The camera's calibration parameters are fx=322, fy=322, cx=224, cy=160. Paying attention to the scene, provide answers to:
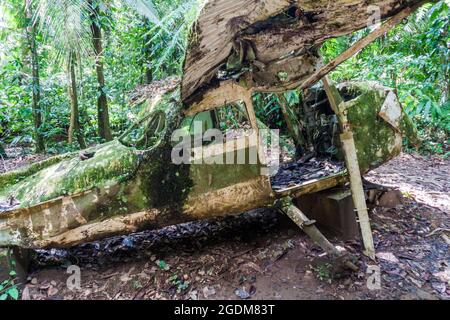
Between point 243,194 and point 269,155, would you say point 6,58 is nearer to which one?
point 269,155

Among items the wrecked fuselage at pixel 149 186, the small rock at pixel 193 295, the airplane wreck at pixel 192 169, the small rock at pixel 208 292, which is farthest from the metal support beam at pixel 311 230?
the small rock at pixel 193 295

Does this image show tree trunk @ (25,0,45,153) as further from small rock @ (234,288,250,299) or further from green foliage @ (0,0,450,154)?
small rock @ (234,288,250,299)

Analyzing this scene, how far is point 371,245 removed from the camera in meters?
3.62

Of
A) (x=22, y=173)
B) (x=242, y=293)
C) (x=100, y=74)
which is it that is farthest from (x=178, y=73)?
(x=242, y=293)

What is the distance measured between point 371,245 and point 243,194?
61.4 inches

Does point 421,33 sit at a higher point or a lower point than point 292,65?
higher

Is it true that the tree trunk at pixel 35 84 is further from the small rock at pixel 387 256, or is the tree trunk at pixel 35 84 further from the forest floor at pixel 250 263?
the small rock at pixel 387 256

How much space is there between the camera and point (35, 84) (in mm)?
7422

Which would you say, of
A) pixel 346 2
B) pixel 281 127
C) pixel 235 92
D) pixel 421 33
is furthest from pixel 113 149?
pixel 421 33

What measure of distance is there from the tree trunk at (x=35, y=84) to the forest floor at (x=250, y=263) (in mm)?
4810

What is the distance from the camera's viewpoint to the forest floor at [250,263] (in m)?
3.31

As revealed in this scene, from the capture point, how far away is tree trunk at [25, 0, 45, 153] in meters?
7.23

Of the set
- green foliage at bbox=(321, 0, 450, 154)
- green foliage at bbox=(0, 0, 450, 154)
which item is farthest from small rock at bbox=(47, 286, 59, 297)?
green foliage at bbox=(321, 0, 450, 154)

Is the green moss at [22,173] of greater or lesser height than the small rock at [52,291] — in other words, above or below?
above
